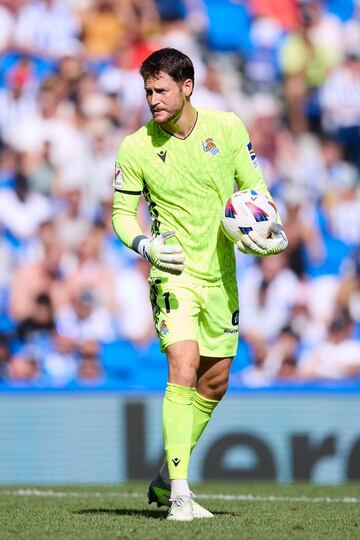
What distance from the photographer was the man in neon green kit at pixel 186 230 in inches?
197

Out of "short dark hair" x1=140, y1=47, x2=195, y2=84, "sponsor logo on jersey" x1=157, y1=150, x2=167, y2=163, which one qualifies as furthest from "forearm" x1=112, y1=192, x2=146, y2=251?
"short dark hair" x1=140, y1=47, x2=195, y2=84

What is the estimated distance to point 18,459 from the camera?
9195 millimetres

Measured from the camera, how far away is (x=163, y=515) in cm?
539

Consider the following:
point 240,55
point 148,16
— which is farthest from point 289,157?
point 148,16

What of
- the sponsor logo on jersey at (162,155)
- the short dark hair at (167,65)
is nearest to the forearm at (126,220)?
the sponsor logo on jersey at (162,155)

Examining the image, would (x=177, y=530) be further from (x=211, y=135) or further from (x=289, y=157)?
(x=289, y=157)

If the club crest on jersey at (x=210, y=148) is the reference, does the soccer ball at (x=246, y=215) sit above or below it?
below

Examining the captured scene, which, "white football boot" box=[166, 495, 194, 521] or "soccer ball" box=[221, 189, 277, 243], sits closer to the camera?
"white football boot" box=[166, 495, 194, 521]

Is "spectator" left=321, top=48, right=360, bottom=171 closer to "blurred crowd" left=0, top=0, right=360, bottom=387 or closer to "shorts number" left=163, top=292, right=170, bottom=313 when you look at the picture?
"blurred crowd" left=0, top=0, right=360, bottom=387

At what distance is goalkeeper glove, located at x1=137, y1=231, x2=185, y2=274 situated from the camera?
15.7 ft

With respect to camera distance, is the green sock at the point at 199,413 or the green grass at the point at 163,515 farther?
the green sock at the point at 199,413

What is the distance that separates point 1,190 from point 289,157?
3.01 meters

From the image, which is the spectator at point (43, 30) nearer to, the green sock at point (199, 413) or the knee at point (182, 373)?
the green sock at point (199, 413)

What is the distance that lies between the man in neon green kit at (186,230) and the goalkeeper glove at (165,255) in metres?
0.08
